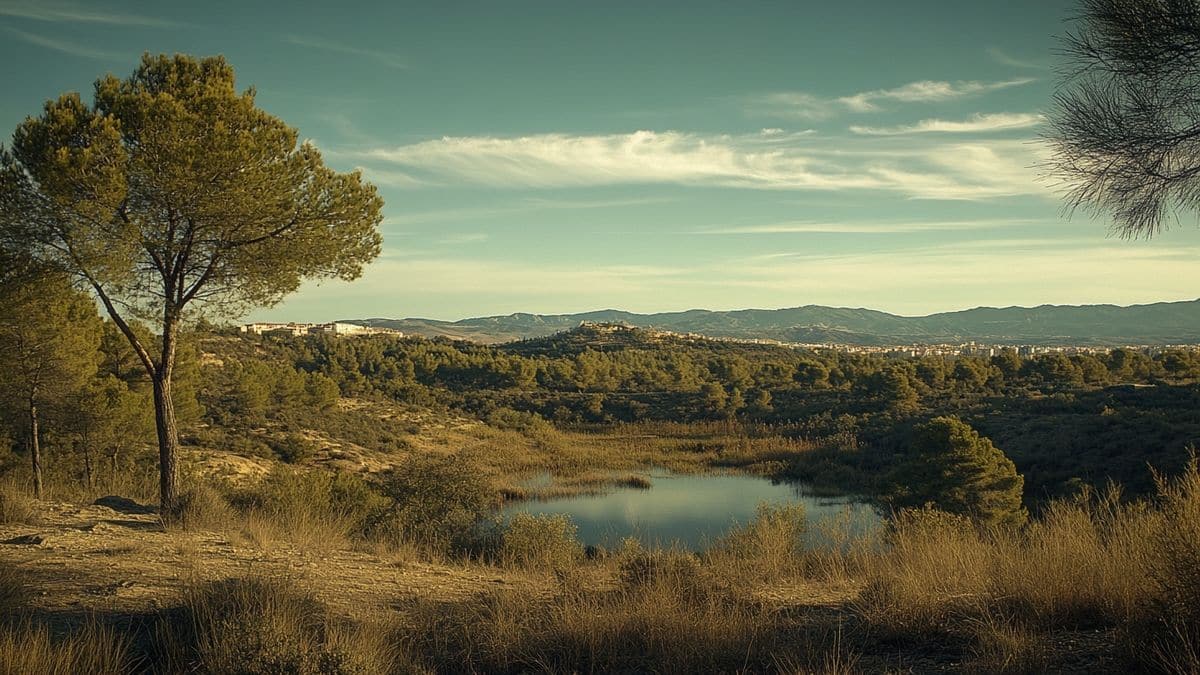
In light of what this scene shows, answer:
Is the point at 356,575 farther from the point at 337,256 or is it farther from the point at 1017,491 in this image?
the point at 1017,491

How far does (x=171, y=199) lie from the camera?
10.1 metres


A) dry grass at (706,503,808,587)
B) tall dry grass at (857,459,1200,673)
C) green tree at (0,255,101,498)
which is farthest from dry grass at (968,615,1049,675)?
green tree at (0,255,101,498)

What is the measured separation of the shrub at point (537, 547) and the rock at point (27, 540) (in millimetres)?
4905

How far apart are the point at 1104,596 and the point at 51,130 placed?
486 inches

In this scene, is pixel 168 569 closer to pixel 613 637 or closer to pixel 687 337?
pixel 613 637

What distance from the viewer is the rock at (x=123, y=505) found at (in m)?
10.9

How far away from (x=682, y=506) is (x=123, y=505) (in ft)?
71.7

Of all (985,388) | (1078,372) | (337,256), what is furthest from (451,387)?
(337,256)

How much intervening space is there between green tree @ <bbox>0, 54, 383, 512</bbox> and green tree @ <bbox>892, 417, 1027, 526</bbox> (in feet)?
55.2

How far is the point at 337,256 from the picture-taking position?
11.7m

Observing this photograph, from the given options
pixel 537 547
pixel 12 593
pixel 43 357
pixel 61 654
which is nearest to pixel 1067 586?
pixel 61 654

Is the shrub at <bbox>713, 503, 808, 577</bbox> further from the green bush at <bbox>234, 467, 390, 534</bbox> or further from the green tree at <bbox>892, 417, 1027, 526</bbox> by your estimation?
the green tree at <bbox>892, 417, 1027, 526</bbox>

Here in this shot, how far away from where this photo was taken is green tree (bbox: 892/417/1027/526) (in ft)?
65.5

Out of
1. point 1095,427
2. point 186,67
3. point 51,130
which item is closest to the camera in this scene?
point 51,130
